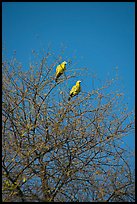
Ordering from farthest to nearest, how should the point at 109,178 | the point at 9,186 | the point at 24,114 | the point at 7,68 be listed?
the point at 7,68
the point at 24,114
the point at 109,178
the point at 9,186

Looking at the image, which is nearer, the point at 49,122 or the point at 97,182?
the point at 97,182

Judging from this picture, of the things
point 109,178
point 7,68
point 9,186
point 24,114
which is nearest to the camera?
point 9,186

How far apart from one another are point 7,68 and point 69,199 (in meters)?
2.78

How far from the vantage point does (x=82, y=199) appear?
5238 millimetres

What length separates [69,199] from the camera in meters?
5.25

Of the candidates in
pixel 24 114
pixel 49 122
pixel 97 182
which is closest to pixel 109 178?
pixel 97 182

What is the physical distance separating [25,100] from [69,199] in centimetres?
198

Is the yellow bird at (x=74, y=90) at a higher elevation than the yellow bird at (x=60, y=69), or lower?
lower

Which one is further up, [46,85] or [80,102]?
[46,85]

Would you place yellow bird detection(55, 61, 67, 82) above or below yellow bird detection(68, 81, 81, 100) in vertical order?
above

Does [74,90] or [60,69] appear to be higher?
[60,69]

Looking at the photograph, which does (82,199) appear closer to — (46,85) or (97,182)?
(97,182)

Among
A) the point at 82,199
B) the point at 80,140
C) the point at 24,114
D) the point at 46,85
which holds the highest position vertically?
the point at 46,85

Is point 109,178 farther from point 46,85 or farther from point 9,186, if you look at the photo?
point 46,85
